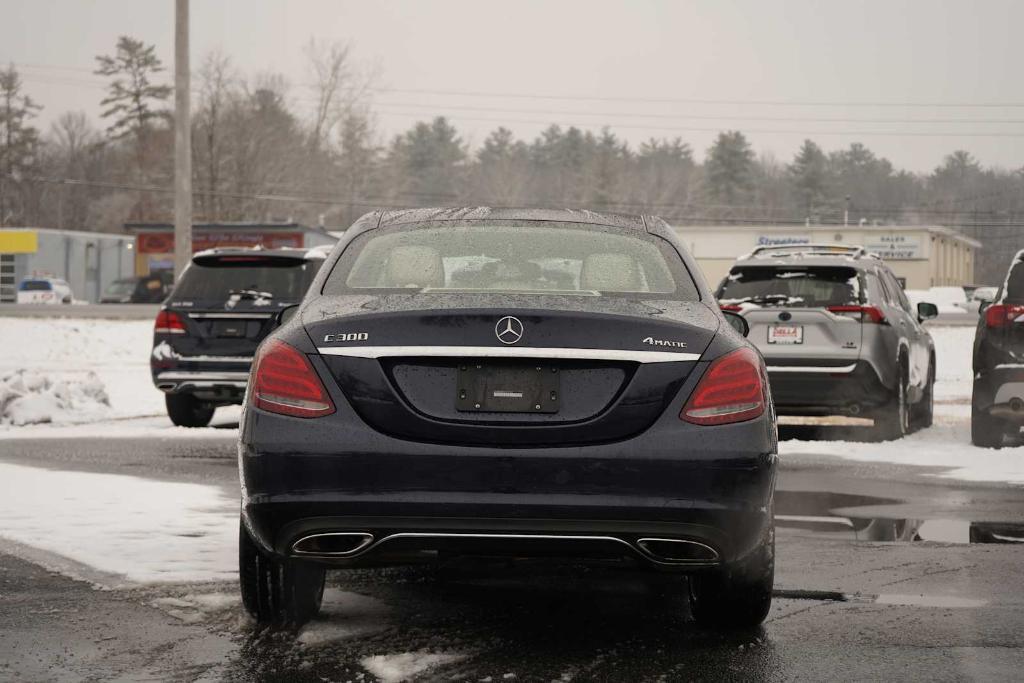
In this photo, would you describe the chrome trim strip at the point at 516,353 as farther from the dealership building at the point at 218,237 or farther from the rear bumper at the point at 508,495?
the dealership building at the point at 218,237

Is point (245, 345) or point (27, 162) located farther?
point (27, 162)

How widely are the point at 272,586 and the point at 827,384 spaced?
8.40 m

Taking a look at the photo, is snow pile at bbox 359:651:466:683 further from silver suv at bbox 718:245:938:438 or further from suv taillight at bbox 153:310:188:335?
suv taillight at bbox 153:310:188:335

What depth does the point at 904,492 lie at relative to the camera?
10250 millimetres

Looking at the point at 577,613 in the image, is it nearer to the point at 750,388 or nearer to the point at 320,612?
the point at 320,612

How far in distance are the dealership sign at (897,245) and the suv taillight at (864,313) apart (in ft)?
297

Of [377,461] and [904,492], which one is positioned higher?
[377,461]

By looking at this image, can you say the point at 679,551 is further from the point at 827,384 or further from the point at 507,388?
the point at 827,384

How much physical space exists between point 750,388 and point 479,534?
1.03 metres

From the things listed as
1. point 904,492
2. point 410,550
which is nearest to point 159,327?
point 904,492

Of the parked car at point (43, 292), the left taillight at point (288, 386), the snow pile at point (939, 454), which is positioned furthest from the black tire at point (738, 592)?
the parked car at point (43, 292)

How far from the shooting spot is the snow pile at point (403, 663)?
4945 mm

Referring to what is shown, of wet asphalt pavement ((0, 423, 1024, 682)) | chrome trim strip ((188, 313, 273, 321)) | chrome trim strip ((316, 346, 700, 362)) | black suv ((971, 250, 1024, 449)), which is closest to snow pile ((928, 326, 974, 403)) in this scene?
black suv ((971, 250, 1024, 449))

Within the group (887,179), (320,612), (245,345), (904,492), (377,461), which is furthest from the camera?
(887,179)
